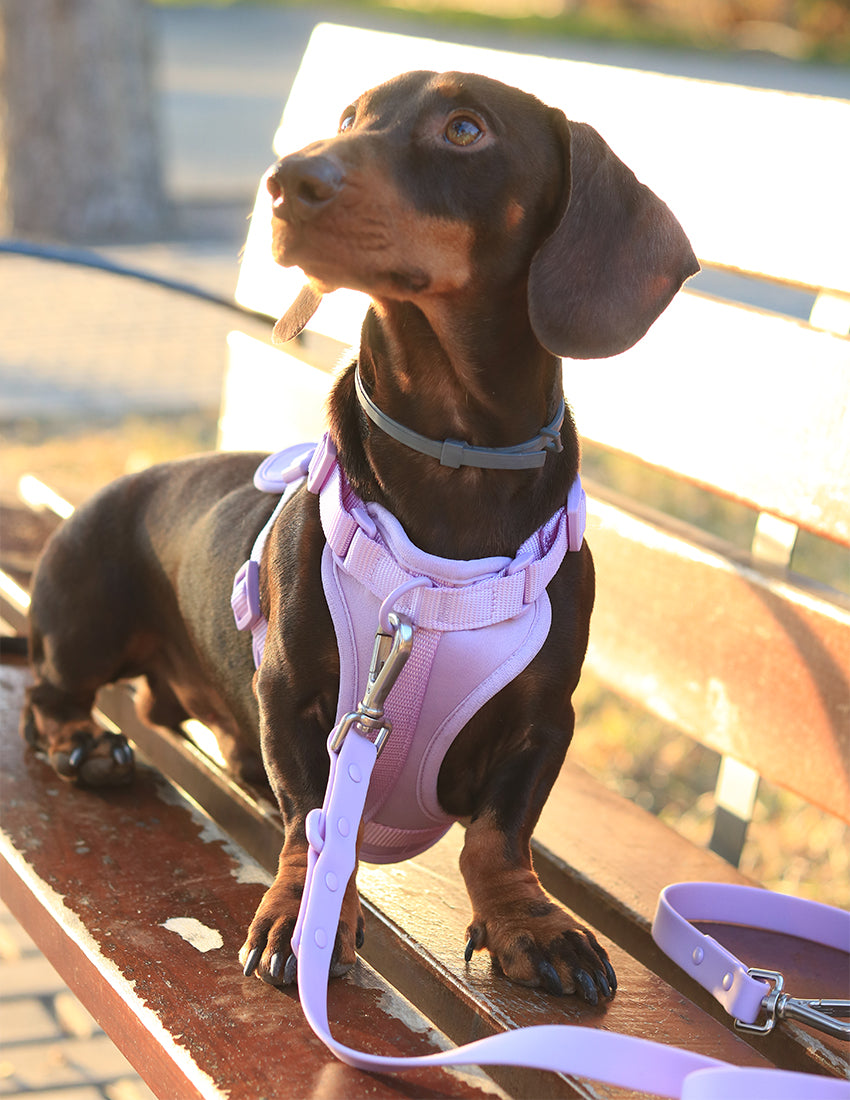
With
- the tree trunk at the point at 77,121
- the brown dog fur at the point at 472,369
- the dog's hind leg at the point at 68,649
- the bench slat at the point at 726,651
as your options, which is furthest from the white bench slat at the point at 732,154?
the tree trunk at the point at 77,121

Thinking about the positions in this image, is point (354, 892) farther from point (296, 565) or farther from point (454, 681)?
point (296, 565)

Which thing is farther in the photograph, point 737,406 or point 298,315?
point 737,406

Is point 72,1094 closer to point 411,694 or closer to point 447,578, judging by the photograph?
point 411,694

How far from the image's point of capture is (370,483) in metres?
1.83

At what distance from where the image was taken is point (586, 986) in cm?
165

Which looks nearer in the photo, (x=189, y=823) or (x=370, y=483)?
(x=370, y=483)

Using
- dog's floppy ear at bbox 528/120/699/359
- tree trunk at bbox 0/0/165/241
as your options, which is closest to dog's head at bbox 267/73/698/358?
dog's floppy ear at bbox 528/120/699/359

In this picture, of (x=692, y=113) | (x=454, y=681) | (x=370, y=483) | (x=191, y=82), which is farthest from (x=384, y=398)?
(x=191, y=82)

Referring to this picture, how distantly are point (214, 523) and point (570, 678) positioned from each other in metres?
0.69

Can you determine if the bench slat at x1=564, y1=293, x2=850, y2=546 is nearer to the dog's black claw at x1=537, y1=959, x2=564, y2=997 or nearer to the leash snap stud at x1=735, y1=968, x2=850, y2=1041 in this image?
the leash snap stud at x1=735, y1=968, x2=850, y2=1041

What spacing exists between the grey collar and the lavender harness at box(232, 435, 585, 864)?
0.25 feet

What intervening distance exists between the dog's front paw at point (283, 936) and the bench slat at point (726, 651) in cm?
81

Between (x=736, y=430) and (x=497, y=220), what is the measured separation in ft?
2.44

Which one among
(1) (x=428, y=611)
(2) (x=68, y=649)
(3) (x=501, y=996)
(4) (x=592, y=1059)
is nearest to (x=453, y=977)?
(3) (x=501, y=996)
